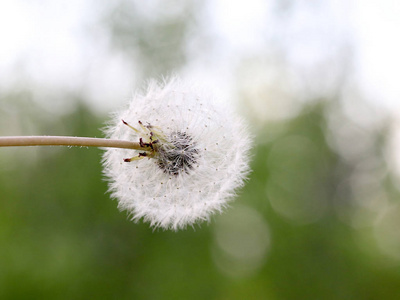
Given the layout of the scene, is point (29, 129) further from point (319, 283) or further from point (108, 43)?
point (319, 283)

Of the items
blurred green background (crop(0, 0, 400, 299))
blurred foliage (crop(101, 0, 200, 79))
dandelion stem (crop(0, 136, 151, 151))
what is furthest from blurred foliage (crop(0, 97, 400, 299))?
dandelion stem (crop(0, 136, 151, 151))

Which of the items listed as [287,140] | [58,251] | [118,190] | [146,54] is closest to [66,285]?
[58,251]

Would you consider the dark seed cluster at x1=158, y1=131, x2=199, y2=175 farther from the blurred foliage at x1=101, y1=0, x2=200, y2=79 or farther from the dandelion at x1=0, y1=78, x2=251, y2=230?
the blurred foliage at x1=101, y1=0, x2=200, y2=79

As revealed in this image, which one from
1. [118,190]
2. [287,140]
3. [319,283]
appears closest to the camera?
[118,190]

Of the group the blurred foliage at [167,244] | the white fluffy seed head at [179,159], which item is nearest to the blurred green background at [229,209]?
the blurred foliage at [167,244]

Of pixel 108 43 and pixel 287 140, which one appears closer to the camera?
pixel 108 43

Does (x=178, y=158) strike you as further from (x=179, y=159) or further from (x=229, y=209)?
(x=229, y=209)

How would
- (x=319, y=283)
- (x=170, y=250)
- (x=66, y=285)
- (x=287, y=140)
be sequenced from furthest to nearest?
(x=287, y=140), (x=319, y=283), (x=170, y=250), (x=66, y=285)

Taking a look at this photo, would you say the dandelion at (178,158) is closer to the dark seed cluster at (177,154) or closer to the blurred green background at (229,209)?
the dark seed cluster at (177,154)
